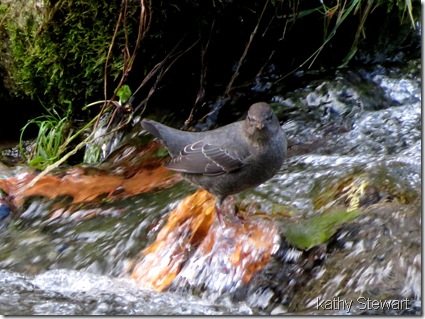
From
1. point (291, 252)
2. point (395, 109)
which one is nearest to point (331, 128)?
point (395, 109)

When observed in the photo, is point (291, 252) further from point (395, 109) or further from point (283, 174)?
point (395, 109)

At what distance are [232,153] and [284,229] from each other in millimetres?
807

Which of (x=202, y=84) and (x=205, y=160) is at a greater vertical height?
(x=202, y=84)

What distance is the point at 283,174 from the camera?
5293 millimetres

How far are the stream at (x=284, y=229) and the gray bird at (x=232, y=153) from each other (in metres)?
0.23

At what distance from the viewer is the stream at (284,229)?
12.8 feet

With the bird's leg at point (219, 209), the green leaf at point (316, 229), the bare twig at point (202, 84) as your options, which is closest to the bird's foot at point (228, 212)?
the bird's leg at point (219, 209)

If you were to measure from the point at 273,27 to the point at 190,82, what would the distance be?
0.86 m

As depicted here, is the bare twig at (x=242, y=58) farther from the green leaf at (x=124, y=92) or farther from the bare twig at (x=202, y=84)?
the green leaf at (x=124, y=92)

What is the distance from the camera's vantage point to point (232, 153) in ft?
16.2

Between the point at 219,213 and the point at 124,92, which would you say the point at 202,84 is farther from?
the point at 219,213

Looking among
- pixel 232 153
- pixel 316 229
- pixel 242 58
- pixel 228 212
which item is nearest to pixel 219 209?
pixel 228 212

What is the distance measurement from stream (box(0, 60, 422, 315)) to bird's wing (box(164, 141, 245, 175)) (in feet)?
0.93

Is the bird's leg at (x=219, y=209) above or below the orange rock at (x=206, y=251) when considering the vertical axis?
above
